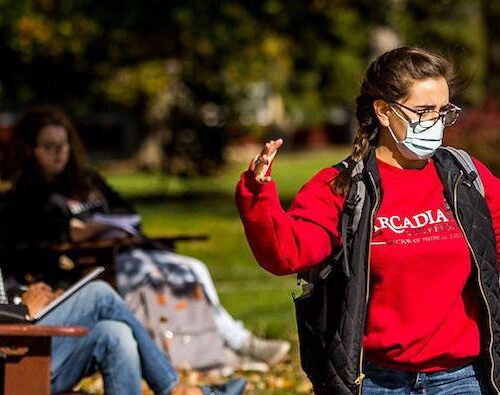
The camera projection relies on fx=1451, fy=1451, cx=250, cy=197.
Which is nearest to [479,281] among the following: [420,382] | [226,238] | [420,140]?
[420,382]

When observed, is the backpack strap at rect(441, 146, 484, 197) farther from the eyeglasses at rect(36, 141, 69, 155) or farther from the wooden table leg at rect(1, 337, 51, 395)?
the eyeglasses at rect(36, 141, 69, 155)

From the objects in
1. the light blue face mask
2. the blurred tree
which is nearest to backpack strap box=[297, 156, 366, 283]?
the light blue face mask

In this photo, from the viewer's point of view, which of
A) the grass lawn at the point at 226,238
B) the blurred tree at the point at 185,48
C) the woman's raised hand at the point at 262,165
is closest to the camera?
the woman's raised hand at the point at 262,165

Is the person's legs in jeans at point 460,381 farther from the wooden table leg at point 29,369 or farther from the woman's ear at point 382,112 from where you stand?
the wooden table leg at point 29,369

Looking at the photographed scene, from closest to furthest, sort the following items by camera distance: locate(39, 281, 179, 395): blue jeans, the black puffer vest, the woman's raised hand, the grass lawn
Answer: the woman's raised hand, the black puffer vest, locate(39, 281, 179, 395): blue jeans, the grass lawn

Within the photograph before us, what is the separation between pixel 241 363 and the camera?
8125 mm

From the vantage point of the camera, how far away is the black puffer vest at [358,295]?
4152 millimetres

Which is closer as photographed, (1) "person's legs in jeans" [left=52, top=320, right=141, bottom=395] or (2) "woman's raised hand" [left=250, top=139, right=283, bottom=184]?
(2) "woman's raised hand" [left=250, top=139, right=283, bottom=184]

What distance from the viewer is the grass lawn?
30.3 ft

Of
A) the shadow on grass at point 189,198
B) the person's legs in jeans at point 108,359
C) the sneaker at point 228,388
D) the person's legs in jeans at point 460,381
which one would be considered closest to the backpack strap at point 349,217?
the person's legs in jeans at point 460,381

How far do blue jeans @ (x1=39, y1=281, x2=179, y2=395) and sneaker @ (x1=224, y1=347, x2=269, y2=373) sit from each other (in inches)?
78.9

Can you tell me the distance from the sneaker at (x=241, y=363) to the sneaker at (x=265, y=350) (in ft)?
0.07

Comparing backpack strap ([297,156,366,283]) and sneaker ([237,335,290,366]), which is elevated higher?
backpack strap ([297,156,366,283])

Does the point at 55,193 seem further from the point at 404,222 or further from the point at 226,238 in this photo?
the point at 226,238
